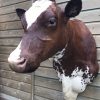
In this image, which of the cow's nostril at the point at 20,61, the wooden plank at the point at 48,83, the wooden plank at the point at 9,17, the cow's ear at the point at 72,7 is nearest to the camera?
the cow's nostril at the point at 20,61

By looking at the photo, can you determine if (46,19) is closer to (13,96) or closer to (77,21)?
(77,21)

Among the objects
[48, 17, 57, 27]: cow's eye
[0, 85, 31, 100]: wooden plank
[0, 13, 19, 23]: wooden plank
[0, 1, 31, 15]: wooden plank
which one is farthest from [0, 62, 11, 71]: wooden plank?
[48, 17, 57, 27]: cow's eye

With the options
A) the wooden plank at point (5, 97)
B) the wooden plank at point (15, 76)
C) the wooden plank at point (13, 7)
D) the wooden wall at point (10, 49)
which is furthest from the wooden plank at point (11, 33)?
the wooden plank at point (5, 97)

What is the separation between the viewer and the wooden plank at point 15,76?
11.9 ft

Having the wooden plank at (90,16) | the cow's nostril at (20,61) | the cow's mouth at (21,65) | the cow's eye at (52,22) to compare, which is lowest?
the cow's mouth at (21,65)

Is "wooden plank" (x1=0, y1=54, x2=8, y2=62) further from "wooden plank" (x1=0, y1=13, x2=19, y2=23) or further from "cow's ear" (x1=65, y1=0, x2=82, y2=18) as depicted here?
"cow's ear" (x1=65, y1=0, x2=82, y2=18)

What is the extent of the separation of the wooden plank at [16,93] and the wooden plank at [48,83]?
0.30 meters

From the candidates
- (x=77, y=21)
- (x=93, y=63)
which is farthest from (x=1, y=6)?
(x=93, y=63)

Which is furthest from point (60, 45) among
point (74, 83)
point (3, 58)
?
point (3, 58)

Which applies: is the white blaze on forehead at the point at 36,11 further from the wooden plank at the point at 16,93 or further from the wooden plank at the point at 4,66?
the wooden plank at the point at 4,66

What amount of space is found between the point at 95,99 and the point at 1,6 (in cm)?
204

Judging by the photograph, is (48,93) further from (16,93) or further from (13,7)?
(13,7)

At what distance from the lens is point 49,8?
2158 mm

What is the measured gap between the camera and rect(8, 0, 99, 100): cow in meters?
2.06
